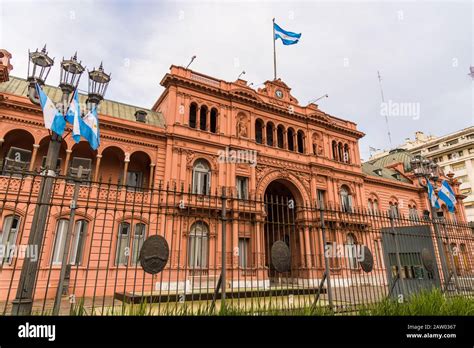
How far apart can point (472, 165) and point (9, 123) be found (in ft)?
191

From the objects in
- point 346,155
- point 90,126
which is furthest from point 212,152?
point 346,155

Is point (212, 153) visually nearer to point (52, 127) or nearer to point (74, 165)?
point (74, 165)

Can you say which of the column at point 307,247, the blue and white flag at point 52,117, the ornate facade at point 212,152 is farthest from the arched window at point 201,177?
the blue and white flag at point 52,117

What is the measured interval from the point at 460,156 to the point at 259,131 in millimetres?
43901

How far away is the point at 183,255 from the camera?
15406 mm

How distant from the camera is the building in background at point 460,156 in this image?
44.7 metres

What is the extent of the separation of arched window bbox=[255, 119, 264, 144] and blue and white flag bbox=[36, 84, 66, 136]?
16485mm

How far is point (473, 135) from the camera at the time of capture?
47.0m

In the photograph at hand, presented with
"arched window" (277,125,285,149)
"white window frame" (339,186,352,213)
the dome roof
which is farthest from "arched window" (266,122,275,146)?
the dome roof

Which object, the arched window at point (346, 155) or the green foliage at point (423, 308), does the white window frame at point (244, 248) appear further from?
the arched window at point (346, 155)

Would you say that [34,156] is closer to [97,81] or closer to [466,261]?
[97,81]
